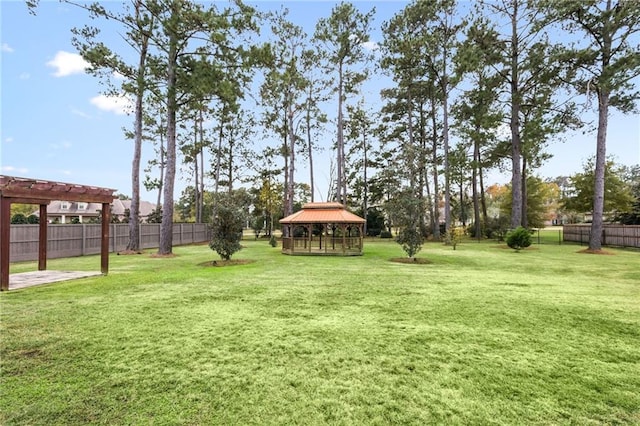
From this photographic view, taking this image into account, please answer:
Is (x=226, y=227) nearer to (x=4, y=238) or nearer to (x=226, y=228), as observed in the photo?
(x=226, y=228)

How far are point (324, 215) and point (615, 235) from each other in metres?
15.8

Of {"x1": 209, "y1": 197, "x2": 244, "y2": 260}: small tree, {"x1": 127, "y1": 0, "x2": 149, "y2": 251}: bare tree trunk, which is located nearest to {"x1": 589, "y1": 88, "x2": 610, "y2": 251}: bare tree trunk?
{"x1": 209, "y1": 197, "x2": 244, "y2": 260}: small tree

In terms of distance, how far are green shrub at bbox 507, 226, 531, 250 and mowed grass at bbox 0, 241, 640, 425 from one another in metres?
8.80

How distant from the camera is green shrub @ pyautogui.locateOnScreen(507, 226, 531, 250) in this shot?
14508 millimetres

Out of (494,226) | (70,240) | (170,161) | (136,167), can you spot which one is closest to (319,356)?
(170,161)

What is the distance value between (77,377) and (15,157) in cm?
1298

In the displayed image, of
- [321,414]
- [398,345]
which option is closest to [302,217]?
[398,345]

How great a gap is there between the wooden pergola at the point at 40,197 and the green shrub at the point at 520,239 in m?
16.2

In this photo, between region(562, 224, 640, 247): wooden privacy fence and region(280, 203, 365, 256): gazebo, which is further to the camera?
region(562, 224, 640, 247): wooden privacy fence

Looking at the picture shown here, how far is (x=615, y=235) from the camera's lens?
54.9 ft

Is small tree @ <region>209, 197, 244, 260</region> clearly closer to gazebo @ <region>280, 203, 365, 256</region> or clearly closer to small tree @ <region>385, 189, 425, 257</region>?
gazebo @ <region>280, 203, 365, 256</region>

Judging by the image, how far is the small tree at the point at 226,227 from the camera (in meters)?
10.1

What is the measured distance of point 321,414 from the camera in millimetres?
2287

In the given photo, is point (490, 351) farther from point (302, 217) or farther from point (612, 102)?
point (612, 102)
